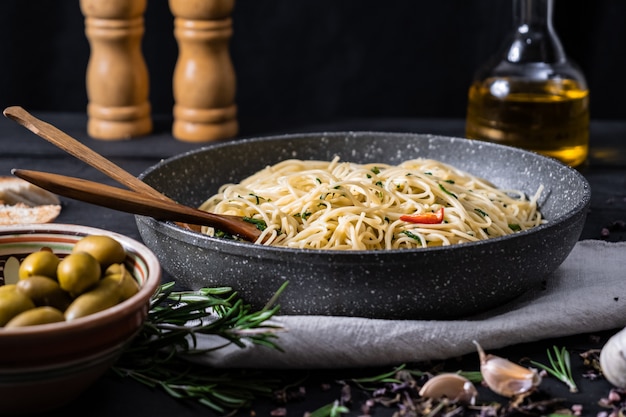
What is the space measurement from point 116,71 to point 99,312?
193 centimetres

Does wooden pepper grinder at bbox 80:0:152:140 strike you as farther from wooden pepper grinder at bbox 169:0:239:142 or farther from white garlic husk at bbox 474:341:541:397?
white garlic husk at bbox 474:341:541:397

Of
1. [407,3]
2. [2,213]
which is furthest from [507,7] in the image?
[2,213]

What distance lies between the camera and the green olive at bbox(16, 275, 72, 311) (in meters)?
1.31

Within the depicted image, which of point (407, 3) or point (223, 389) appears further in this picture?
point (407, 3)

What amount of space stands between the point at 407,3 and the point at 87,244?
2555 mm

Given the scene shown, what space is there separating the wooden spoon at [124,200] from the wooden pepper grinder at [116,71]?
4.88ft

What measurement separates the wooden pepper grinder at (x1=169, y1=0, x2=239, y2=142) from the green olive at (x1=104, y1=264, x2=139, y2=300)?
1701mm

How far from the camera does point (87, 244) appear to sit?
1420 mm

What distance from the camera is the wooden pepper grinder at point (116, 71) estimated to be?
9.87 feet

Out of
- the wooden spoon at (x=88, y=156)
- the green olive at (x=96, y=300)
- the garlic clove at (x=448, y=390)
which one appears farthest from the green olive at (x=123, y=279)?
the garlic clove at (x=448, y=390)

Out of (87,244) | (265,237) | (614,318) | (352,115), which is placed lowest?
(352,115)

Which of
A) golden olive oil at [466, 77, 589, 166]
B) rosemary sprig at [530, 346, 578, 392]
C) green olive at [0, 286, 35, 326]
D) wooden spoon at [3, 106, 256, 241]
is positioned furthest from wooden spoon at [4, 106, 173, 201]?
golden olive oil at [466, 77, 589, 166]

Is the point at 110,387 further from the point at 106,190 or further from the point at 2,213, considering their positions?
the point at 2,213

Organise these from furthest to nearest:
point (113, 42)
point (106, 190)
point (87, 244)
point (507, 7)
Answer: point (507, 7) < point (113, 42) < point (106, 190) < point (87, 244)
